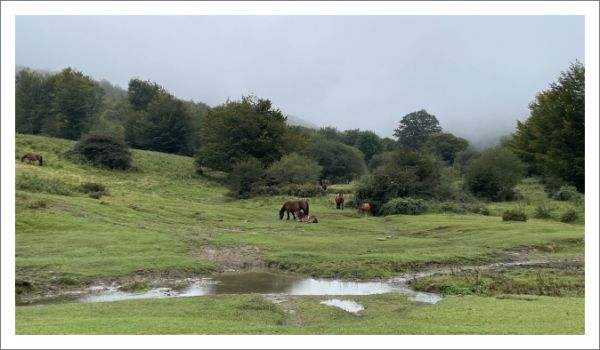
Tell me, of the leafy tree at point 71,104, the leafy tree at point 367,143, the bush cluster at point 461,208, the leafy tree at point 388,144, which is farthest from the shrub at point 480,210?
the leafy tree at point 388,144

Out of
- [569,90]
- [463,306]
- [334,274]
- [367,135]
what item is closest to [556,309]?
[463,306]

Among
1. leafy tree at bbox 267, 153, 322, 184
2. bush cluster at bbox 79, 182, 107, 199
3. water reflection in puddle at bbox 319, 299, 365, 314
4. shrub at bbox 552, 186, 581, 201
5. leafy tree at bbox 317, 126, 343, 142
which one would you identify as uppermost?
leafy tree at bbox 317, 126, 343, 142

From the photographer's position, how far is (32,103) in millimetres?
81188

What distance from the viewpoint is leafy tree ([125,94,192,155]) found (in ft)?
250

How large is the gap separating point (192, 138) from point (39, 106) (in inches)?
1018

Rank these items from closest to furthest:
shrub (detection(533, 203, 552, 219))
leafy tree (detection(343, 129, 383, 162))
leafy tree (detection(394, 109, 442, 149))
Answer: shrub (detection(533, 203, 552, 219))
leafy tree (detection(343, 129, 383, 162))
leafy tree (detection(394, 109, 442, 149))

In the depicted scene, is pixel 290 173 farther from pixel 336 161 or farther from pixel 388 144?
pixel 388 144

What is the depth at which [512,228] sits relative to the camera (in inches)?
1033

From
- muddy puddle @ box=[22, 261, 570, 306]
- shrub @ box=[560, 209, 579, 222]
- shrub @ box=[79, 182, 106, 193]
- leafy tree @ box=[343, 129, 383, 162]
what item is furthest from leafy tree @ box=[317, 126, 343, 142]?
muddy puddle @ box=[22, 261, 570, 306]

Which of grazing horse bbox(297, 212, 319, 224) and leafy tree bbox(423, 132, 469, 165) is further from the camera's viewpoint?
leafy tree bbox(423, 132, 469, 165)

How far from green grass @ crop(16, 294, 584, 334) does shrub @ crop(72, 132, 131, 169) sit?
42456 mm

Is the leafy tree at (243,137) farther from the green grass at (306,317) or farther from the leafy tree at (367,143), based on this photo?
the leafy tree at (367,143)

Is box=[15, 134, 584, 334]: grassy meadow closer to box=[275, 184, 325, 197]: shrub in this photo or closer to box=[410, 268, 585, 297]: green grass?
box=[410, 268, 585, 297]: green grass

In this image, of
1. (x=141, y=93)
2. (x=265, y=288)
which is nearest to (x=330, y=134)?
(x=141, y=93)
